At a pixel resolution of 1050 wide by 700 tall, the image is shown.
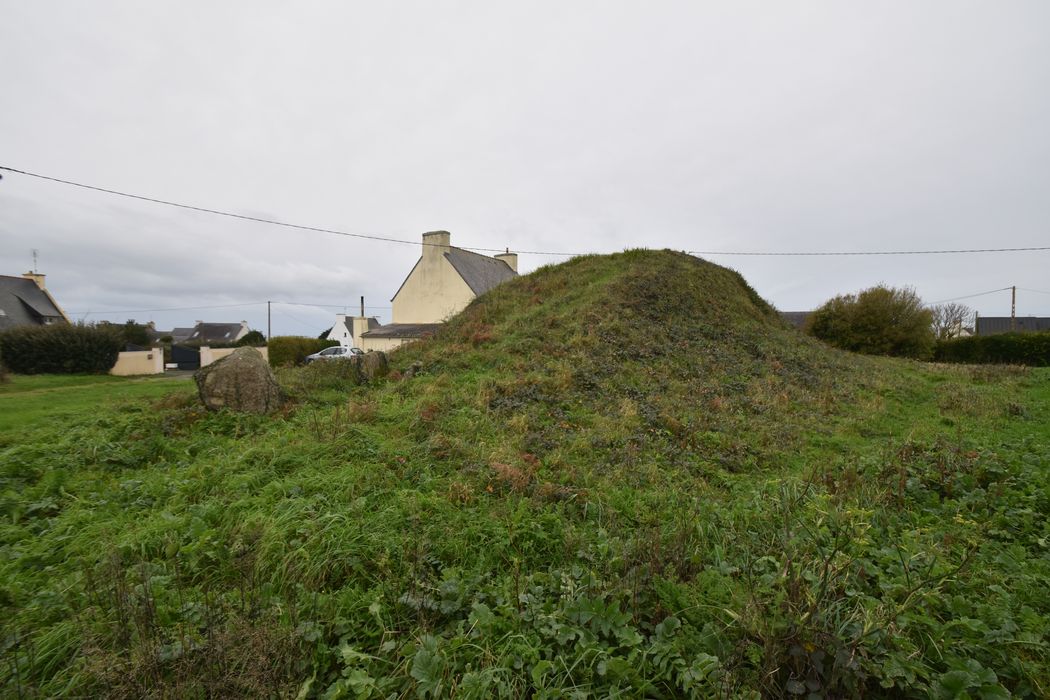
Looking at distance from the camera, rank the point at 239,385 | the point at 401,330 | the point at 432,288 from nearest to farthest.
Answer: the point at 239,385 < the point at 401,330 < the point at 432,288

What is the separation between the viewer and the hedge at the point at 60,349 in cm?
1759

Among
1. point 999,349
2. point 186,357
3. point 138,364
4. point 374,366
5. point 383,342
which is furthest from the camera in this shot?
point 186,357

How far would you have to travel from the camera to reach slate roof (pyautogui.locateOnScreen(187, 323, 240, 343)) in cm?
5350

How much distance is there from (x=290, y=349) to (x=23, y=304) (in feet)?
59.1

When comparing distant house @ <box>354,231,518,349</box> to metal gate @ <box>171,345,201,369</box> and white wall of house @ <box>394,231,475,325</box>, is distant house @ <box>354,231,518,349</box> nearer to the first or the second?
white wall of house @ <box>394,231,475,325</box>

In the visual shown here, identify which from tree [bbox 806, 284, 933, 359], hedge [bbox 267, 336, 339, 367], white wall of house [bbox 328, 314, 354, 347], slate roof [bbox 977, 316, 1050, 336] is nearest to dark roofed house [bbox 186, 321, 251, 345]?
white wall of house [bbox 328, 314, 354, 347]

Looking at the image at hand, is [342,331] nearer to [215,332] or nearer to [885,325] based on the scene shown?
[215,332]

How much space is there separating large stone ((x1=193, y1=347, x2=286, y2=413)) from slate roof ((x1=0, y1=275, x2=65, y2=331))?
29.2 metres

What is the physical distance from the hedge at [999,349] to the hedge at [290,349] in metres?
34.2

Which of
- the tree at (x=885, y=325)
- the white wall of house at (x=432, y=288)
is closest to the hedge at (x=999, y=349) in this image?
the tree at (x=885, y=325)

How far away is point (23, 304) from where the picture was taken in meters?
26.1

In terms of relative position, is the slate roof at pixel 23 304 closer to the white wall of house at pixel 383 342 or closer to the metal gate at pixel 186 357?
the metal gate at pixel 186 357

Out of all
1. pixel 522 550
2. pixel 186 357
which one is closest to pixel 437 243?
pixel 186 357

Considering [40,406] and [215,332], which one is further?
[215,332]
